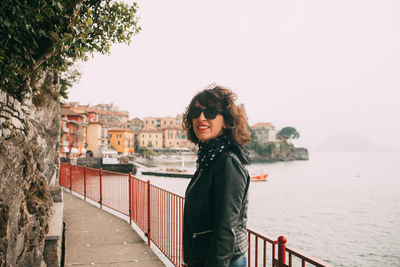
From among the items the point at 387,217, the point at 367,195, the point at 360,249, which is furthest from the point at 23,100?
the point at 367,195

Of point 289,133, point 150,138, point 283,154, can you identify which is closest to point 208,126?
point 150,138

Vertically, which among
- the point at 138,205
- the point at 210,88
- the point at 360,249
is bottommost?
the point at 360,249

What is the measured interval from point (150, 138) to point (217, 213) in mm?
101501

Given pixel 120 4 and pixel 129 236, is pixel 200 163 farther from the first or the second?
pixel 120 4

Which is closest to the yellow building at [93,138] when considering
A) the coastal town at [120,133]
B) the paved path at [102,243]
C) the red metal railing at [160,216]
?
the coastal town at [120,133]

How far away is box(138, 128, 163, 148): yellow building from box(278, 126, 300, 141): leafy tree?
64844 mm

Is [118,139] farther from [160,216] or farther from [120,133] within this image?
[160,216]

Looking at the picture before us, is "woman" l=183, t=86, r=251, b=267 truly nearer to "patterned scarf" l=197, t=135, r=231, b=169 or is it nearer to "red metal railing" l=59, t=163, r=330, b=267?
"patterned scarf" l=197, t=135, r=231, b=169

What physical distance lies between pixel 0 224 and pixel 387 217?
104ft

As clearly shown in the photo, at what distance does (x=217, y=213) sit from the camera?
164cm

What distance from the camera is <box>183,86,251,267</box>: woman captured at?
162cm

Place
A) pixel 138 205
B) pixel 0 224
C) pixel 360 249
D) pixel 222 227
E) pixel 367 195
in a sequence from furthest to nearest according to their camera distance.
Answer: pixel 367 195 < pixel 360 249 < pixel 138 205 < pixel 0 224 < pixel 222 227

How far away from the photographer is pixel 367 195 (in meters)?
39.5

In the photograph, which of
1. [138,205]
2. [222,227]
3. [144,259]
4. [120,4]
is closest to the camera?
[222,227]
